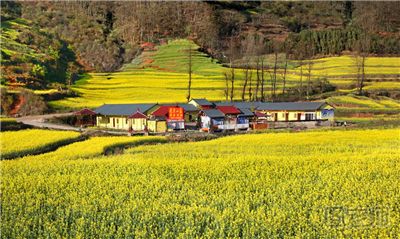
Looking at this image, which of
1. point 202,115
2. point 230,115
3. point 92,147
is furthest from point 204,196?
point 230,115

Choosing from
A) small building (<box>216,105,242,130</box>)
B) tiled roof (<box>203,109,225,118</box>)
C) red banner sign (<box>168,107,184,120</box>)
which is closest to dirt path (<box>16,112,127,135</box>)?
red banner sign (<box>168,107,184,120</box>)

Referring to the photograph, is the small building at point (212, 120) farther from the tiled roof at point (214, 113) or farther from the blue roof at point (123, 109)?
the blue roof at point (123, 109)

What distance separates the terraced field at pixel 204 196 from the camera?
11.7 metres

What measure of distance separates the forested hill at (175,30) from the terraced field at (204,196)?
44.7 meters

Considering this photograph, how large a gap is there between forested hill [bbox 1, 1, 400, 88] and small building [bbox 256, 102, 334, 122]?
30258 mm

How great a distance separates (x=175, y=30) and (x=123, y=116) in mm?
63459

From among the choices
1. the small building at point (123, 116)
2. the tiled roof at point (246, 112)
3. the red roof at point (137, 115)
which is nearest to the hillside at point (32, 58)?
the small building at point (123, 116)

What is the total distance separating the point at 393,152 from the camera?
2338 centimetres

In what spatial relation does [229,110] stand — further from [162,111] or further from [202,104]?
[162,111]

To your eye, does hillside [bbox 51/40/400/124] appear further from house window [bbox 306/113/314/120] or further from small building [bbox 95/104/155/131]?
small building [bbox 95/104/155/131]

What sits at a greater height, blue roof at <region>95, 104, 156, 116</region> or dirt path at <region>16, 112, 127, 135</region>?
blue roof at <region>95, 104, 156, 116</region>

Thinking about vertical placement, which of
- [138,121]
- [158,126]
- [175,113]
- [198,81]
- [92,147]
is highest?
[198,81]

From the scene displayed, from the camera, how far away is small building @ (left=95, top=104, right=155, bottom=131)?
38.8m

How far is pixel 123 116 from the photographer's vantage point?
40000mm
